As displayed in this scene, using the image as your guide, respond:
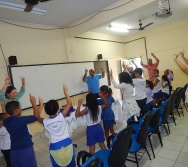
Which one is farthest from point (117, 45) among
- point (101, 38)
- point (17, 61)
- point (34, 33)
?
point (17, 61)

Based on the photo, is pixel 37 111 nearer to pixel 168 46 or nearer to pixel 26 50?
pixel 26 50

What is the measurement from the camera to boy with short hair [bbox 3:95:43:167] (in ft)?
6.02

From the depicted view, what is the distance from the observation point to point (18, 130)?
186cm

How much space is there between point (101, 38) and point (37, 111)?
16.1 ft

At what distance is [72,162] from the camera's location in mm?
1941

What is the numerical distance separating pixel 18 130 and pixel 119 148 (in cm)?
115

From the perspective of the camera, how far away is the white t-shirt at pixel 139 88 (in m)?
3.27

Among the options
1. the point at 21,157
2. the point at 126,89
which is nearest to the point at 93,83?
the point at 126,89

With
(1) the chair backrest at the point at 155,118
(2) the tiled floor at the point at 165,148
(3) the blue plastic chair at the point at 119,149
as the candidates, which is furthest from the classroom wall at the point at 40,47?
(3) the blue plastic chair at the point at 119,149

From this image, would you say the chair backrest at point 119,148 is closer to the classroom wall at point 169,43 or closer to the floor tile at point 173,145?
the floor tile at point 173,145

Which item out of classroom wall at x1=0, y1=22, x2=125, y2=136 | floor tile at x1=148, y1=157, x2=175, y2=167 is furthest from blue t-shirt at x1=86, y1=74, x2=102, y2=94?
floor tile at x1=148, y1=157, x2=175, y2=167

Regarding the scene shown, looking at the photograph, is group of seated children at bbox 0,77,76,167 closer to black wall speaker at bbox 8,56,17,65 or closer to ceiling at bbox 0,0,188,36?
black wall speaker at bbox 8,56,17,65

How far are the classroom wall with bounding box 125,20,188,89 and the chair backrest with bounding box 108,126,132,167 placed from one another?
18.8 feet

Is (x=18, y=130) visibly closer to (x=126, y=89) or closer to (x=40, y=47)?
(x=126, y=89)
